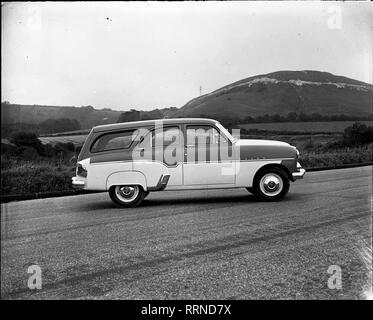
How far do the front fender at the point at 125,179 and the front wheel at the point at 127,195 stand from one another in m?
0.04

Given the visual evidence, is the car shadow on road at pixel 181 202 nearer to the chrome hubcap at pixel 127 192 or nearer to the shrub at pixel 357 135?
the chrome hubcap at pixel 127 192

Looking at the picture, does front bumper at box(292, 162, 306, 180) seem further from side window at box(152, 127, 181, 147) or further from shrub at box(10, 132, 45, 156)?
shrub at box(10, 132, 45, 156)

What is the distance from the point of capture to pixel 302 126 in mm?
1963

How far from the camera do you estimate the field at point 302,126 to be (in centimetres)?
193

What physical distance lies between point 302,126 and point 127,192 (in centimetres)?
135

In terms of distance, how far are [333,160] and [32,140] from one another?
1555 mm

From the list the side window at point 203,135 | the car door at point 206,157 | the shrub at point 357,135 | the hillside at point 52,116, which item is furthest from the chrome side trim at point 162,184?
the shrub at point 357,135

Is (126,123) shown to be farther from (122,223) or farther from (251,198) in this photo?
(251,198)

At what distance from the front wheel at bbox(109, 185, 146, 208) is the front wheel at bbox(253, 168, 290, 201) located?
Result: 2.82ft

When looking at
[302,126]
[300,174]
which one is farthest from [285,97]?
[300,174]

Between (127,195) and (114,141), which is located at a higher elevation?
(114,141)

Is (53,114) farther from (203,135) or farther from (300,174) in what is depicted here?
(300,174)

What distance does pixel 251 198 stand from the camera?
326 cm
